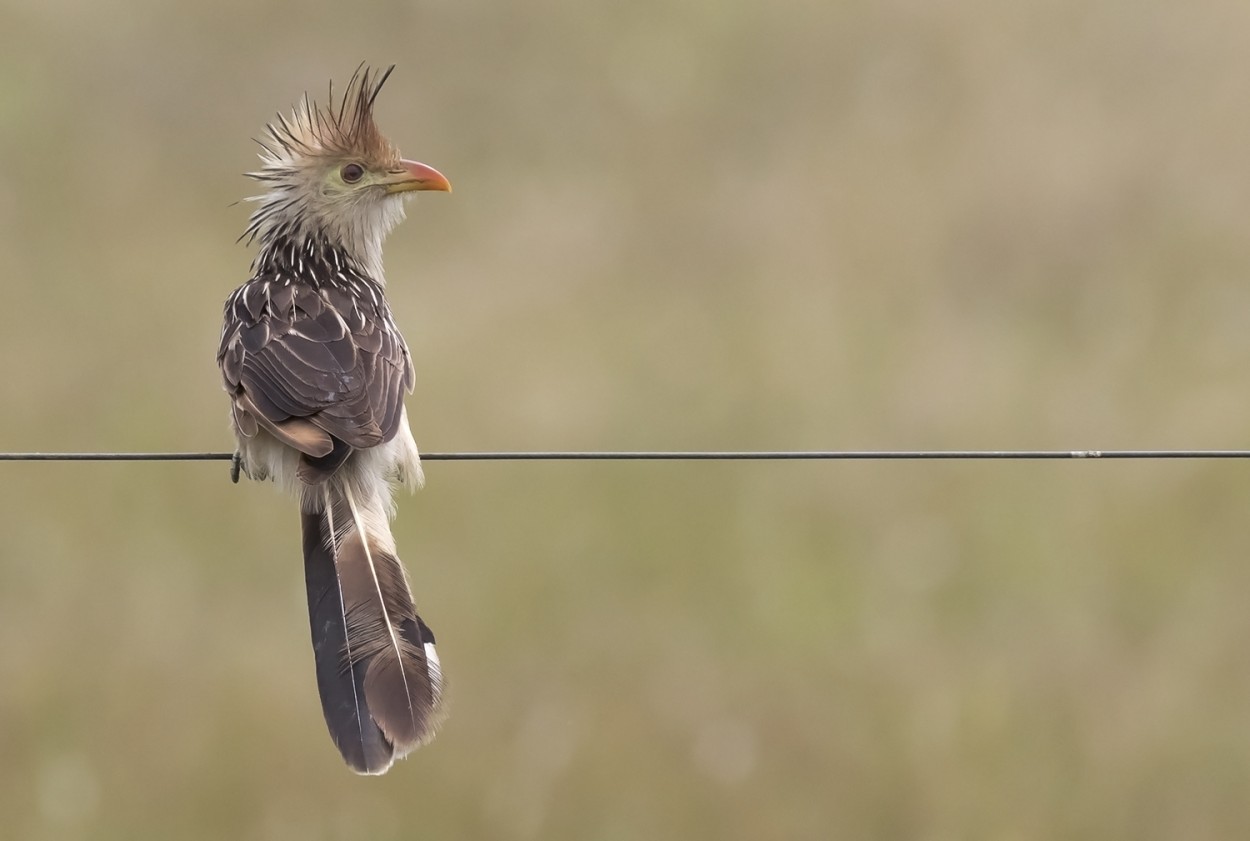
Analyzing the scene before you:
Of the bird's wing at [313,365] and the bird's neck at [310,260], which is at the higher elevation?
the bird's neck at [310,260]

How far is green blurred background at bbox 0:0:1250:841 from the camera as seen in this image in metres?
9.79

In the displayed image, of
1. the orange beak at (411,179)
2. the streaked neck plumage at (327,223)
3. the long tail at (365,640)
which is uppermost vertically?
the orange beak at (411,179)

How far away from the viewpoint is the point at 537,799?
9.52m

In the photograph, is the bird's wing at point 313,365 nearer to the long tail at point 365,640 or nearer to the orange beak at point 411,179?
the long tail at point 365,640

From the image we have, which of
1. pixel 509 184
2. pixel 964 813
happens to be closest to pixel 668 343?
pixel 509 184

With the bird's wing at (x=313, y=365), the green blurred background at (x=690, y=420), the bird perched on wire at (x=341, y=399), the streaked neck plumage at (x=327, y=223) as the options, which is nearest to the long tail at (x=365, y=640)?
the bird perched on wire at (x=341, y=399)

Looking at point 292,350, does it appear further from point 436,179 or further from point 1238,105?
point 1238,105

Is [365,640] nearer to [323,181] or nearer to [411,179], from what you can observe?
[411,179]

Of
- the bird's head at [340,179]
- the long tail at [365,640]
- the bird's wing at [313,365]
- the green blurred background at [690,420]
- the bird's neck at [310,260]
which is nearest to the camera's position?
the long tail at [365,640]

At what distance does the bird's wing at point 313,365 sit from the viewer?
5859mm

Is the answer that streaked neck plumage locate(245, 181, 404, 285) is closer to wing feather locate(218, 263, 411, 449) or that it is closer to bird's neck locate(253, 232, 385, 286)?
bird's neck locate(253, 232, 385, 286)

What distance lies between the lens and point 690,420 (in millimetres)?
11930

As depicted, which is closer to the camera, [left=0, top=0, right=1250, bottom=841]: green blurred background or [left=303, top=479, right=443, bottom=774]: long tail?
[left=303, top=479, right=443, bottom=774]: long tail

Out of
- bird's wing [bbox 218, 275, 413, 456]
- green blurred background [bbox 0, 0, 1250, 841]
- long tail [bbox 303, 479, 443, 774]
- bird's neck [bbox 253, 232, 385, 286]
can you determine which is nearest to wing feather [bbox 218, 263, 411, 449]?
bird's wing [bbox 218, 275, 413, 456]
